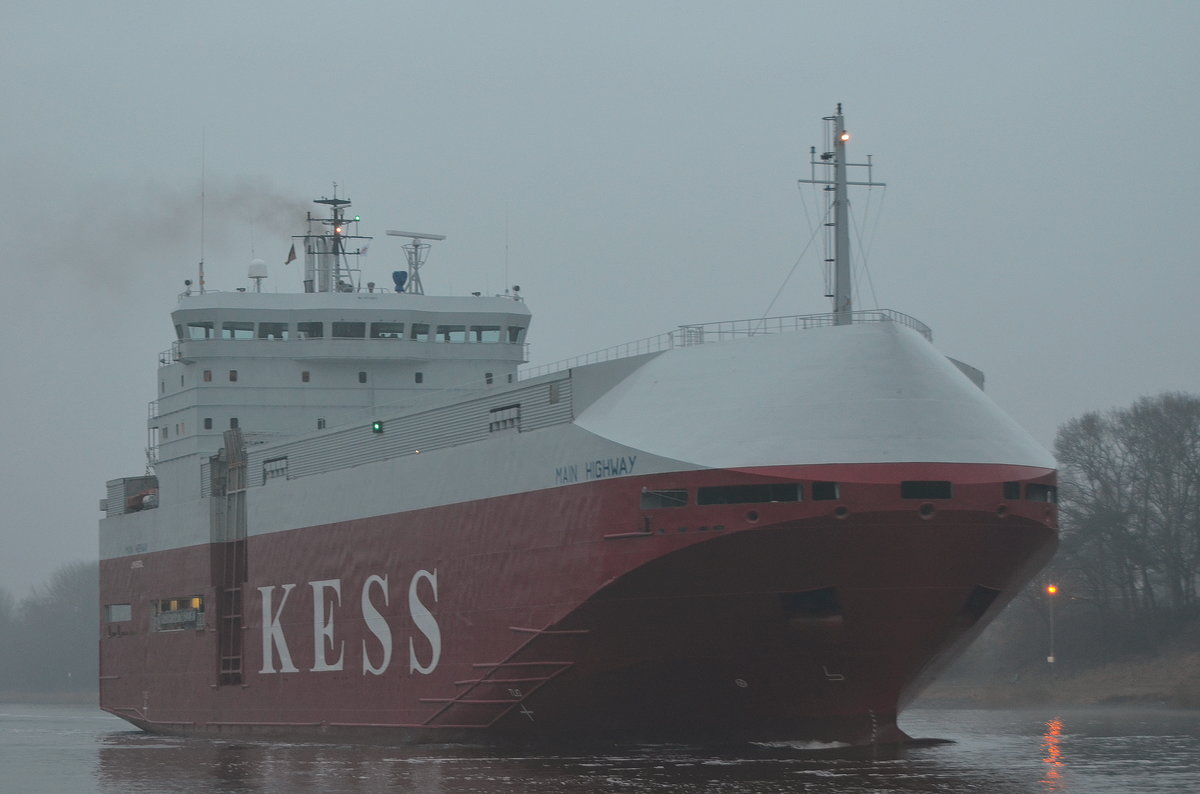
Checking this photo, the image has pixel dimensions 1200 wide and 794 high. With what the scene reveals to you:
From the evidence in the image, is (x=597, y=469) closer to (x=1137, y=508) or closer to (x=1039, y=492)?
(x=1039, y=492)

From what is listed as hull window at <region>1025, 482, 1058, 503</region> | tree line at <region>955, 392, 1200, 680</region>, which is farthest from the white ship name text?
tree line at <region>955, 392, 1200, 680</region>

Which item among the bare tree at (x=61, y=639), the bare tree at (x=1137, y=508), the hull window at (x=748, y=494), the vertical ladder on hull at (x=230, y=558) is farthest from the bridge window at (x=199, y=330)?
the bare tree at (x=61, y=639)

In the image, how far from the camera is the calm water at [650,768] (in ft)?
80.9

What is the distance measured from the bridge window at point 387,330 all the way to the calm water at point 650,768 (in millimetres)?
10591

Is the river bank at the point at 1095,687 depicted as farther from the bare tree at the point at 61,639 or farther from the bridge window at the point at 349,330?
the bare tree at the point at 61,639

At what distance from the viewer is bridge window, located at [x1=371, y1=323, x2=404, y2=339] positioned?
137 feet

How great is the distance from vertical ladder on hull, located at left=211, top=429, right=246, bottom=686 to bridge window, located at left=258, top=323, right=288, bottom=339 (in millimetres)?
3547

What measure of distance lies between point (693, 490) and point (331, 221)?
21652mm

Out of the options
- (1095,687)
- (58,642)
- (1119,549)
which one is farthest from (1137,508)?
(58,642)

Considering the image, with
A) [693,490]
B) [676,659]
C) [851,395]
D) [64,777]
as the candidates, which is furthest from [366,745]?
[851,395]

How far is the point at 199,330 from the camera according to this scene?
1670 inches

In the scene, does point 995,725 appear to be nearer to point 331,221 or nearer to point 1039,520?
point 1039,520

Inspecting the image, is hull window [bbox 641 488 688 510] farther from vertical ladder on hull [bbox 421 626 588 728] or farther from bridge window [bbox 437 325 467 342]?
bridge window [bbox 437 325 467 342]

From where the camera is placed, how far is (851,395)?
87.0 feet
